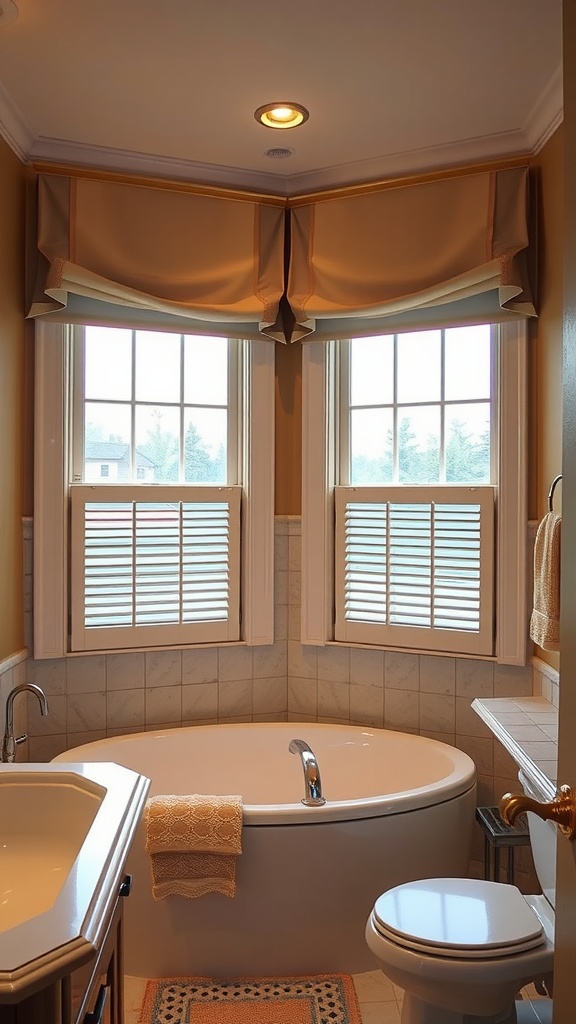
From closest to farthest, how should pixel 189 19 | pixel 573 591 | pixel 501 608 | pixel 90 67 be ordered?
pixel 573 591 < pixel 189 19 < pixel 90 67 < pixel 501 608

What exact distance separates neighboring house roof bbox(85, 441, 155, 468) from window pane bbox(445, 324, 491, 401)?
1.32m

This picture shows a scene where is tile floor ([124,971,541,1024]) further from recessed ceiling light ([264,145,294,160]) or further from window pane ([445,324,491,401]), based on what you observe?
recessed ceiling light ([264,145,294,160])

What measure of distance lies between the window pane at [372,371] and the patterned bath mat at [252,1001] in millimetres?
2225

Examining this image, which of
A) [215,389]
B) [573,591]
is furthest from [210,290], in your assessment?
[573,591]

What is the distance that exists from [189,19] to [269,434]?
1672 mm

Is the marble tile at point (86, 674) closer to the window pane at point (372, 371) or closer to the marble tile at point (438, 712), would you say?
the marble tile at point (438, 712)

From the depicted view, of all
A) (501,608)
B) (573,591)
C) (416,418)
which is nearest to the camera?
(573,591)

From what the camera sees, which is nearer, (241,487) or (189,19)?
(189,19)

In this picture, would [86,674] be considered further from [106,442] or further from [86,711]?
[106,442]

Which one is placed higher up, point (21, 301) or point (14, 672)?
point (21, 301)

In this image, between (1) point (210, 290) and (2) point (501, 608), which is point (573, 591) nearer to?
(2) point (501, 608)

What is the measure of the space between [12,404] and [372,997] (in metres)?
2.35

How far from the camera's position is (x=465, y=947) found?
74.4 inches

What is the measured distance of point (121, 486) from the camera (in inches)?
135
